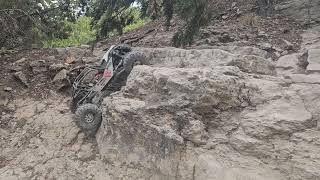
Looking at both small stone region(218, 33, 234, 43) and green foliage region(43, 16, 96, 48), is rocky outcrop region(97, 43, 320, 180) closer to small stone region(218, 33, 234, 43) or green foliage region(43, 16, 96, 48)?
small stone region(218, 33, 234, 43)

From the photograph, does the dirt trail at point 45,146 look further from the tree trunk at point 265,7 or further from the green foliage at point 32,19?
the tree trunk at point 265,7

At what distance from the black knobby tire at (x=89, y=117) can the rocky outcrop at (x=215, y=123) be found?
306 mm

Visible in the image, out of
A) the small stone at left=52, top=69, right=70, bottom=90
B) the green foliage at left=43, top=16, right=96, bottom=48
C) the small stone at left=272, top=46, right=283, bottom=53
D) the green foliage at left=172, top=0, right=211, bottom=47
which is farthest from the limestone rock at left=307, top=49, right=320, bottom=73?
the green foliage at left=43, top=16, right=96, bottom=48

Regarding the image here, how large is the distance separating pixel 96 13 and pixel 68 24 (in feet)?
8.85

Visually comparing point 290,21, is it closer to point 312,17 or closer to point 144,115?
point 312,17

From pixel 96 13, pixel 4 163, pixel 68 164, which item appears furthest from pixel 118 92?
pixel 96 13

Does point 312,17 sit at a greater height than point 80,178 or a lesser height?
greater

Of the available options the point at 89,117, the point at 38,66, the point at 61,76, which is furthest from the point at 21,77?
the point at 89,117

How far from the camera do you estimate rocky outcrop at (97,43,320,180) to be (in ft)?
18.5

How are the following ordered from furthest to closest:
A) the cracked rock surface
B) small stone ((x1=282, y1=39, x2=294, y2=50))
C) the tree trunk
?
the tree trunk → small stone ((x1=282, y1=39, x2=294, y2=50)) → the cracked rock surface

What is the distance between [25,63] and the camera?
10609mm

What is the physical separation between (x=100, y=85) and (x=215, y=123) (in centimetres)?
274

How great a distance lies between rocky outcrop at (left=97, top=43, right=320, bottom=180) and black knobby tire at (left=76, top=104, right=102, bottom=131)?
306mm

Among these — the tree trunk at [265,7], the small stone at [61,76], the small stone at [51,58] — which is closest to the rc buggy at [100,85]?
the small stone at [61,76]
